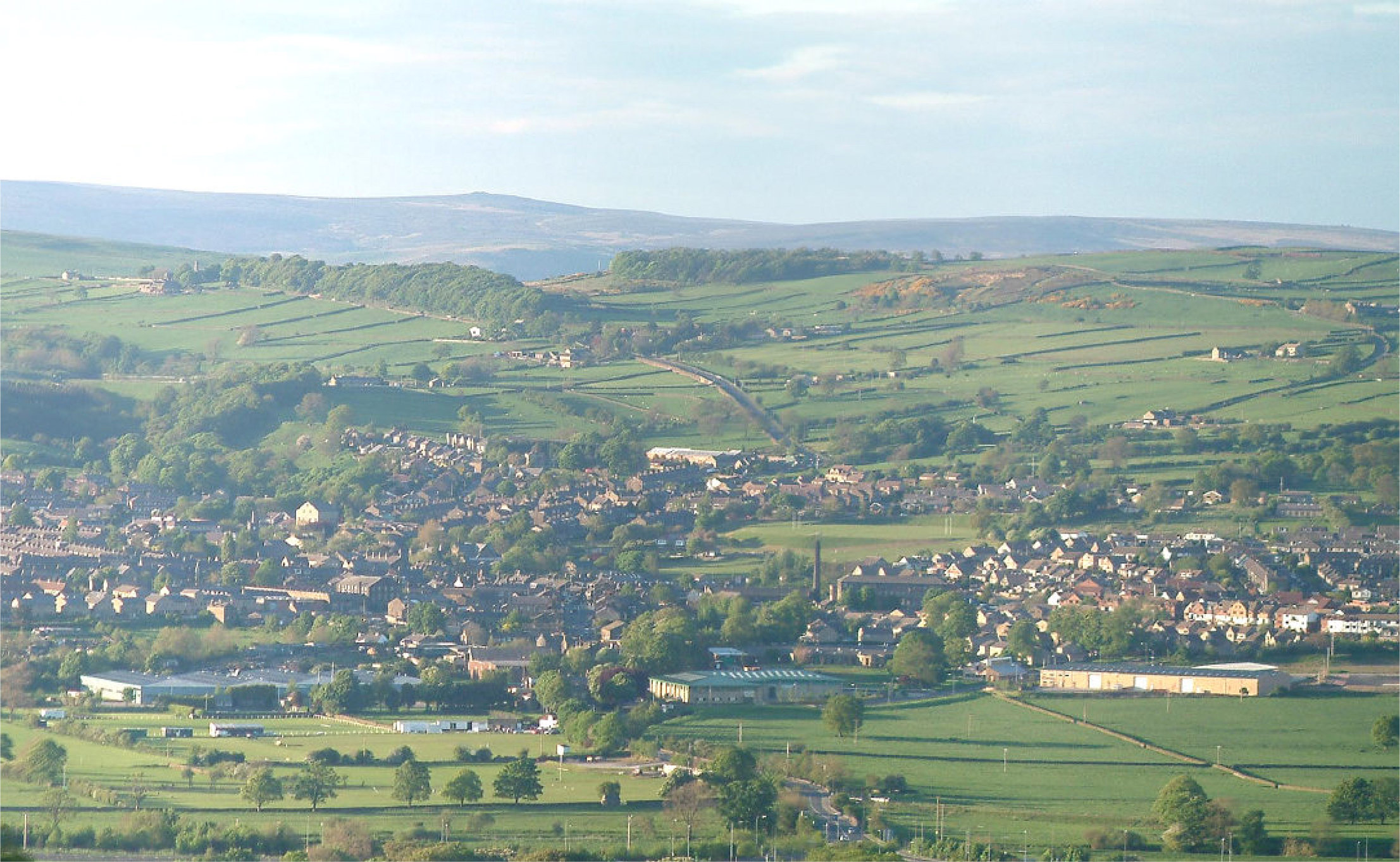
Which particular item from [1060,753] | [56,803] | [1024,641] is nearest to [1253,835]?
[1060,753]

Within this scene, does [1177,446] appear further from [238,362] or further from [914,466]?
[238,362]

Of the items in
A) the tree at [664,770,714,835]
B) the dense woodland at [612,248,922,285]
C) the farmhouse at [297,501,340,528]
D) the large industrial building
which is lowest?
the farmhouse at [297,501,340,528]

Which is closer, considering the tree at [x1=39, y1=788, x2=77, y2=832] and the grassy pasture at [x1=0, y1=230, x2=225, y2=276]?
the tree at [x1=39, y1=788, x2=77, y2=832]

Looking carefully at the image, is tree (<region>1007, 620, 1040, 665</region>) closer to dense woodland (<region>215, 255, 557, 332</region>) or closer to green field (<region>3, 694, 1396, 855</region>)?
green field (<region>3, 694, 1396, 855</region>)

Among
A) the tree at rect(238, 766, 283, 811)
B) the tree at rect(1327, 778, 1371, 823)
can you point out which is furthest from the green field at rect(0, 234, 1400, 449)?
the tree at rect(238, 766, 283, 811)

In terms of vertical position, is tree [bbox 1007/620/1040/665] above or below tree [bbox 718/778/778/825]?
below

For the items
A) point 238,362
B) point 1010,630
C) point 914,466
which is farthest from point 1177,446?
point 238,362

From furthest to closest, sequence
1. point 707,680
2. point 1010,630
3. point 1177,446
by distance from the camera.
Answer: point 1177,446
point 1010,630
point 707,680
